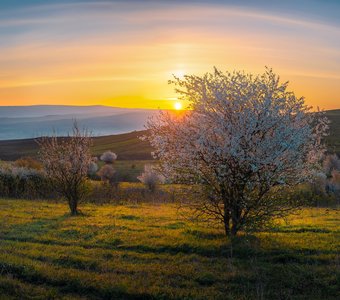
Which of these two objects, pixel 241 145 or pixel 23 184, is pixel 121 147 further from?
pixel 241 145

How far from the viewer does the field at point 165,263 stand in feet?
33.7

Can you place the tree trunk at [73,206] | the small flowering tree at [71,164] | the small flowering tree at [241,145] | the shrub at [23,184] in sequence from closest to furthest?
the small flowering tree at [241,145], the tree trunk at [73,206], the small flowering tree at [71,164], the shrub at [23,184]

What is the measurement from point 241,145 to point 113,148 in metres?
97.2

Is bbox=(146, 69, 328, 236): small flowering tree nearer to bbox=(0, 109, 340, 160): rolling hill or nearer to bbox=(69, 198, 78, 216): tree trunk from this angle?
bbox=(69, 198, 78, 216): tree trunk

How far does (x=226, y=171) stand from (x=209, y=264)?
10.6ft

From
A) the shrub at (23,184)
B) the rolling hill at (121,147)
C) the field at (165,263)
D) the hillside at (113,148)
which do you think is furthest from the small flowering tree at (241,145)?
the hillside at (113,148)

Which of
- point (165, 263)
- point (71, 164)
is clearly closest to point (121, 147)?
point (71, 164)

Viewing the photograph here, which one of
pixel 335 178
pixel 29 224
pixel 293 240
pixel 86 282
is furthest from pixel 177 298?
pixel 335 178

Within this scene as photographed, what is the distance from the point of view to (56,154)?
2400cm

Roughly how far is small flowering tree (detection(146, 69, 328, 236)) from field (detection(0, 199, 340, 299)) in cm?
131

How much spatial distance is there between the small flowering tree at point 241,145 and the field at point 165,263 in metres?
1.31

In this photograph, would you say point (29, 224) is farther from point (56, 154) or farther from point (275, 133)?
point (275, 133)

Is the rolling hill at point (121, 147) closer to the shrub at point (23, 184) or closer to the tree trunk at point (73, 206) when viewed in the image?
the shrub at point (23, 184)

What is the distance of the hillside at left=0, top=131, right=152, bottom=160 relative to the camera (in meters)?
95.8
